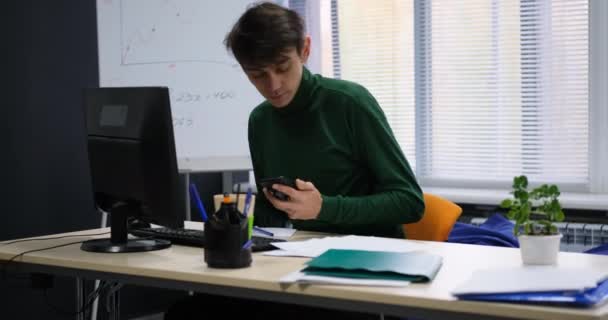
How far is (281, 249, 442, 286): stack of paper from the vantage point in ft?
4.59

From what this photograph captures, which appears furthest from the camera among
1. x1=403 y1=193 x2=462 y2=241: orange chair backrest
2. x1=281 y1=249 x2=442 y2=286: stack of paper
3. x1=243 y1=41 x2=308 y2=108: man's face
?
x1=403 y1=193 x2=462 y2=241: orange chair backrest

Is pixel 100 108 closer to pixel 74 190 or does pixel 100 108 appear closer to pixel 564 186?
pixel 74 190

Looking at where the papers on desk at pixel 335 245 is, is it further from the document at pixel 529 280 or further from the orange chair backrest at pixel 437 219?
the orange chair backrest at pixel 437 219

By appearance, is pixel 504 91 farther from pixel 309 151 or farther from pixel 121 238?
pixel 121 238

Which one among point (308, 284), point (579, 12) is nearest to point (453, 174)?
point (579, 12)

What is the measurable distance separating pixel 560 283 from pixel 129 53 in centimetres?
240

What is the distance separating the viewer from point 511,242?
8.52 ft

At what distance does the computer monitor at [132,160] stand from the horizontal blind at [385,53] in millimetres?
2242

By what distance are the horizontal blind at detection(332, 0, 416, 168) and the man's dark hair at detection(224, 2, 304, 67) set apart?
205cm

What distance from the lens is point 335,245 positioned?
5.81 ft

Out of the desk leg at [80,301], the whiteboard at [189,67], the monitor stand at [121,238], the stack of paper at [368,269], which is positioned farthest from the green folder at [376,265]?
the whiteboard at [189,67]

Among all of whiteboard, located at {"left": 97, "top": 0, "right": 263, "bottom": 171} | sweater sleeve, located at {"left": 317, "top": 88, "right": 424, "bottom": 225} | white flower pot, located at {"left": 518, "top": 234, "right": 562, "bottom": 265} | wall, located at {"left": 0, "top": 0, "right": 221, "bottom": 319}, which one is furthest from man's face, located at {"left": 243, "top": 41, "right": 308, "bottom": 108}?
wall, located at {"left": 0, "top": 0, "right": 221, "bottom": 319}

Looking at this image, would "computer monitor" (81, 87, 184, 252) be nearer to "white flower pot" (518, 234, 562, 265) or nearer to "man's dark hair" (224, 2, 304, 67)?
"man's dark hair" (224, 2, 304, 67)

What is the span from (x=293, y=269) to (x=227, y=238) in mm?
142
